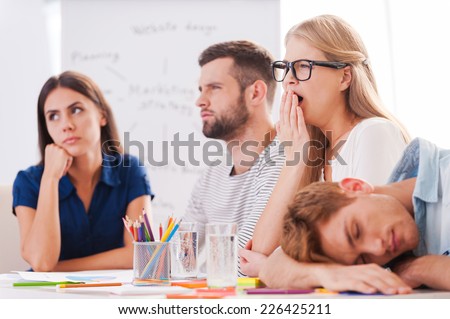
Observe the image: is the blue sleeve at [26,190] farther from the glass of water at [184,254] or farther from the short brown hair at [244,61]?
the glass of water at [184,254]

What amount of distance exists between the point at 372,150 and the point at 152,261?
648 millimetres

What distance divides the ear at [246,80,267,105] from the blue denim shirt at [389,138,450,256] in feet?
3.89

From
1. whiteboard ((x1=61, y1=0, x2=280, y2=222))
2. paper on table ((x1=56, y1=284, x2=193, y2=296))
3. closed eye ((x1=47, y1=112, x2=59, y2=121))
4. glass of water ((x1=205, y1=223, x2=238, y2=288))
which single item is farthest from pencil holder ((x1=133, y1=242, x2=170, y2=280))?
whiteboard ((x1=61, y1=0, x2=280, y2=222))

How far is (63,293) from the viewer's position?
1161 millimetres

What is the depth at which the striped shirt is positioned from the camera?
81.8 inches

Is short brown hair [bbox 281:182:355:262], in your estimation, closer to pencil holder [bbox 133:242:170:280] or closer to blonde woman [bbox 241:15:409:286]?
pencil holder [bbox 133:242:170:280]

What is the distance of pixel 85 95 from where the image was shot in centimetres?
234

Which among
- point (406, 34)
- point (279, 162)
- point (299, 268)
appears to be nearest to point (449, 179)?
point (299, 268)

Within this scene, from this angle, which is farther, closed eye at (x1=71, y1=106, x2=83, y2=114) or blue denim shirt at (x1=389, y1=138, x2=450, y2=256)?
closed eye at (x1=71, y1=106, x2=83, y2=114)

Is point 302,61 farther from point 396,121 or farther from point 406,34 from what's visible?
point 406,34

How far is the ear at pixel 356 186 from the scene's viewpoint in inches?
46.2

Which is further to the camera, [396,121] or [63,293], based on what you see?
[396,121]

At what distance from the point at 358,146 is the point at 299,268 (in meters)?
0.55
